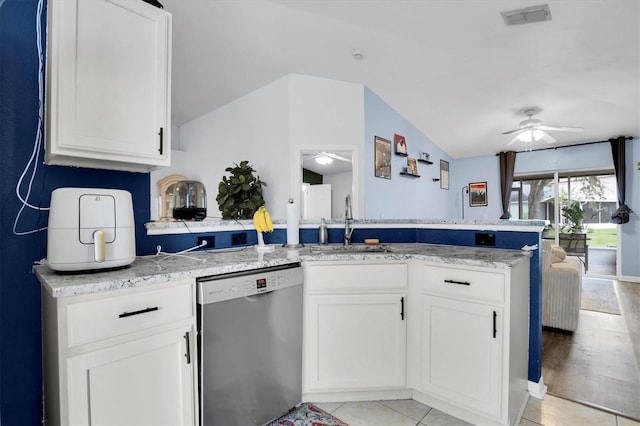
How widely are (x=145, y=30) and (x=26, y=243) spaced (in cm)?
110

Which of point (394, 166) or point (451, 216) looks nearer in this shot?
point (394, 166)

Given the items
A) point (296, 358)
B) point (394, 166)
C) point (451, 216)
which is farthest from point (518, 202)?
point (296, 358)

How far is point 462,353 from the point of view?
174 centimetres

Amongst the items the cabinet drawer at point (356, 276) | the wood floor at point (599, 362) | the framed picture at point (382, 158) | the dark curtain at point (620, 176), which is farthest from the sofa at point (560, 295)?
the dark curtain at point (620, 176)

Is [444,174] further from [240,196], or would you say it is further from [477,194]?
[240,196]

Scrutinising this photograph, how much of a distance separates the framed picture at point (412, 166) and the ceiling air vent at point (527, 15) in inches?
85.8

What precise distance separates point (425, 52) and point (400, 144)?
1.43m

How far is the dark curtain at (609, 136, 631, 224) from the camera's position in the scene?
17.5ft

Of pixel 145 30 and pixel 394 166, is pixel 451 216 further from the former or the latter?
pixel 145 30

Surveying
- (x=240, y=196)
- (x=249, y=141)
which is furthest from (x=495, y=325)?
(x=249, y=141)

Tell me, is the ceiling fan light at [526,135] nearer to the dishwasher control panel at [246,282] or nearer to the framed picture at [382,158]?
the framed picture at [382,158]

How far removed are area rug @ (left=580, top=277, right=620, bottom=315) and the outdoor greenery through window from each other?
43.7 inches

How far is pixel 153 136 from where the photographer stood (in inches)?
59.2

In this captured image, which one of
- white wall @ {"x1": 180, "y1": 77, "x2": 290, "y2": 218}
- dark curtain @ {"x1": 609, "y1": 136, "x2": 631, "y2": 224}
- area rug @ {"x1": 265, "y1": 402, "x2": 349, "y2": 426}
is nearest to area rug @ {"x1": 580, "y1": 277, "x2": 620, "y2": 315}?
dark curtain @ {"x1": 609, "y1": 136, "x2": 631, "y2": 224}
